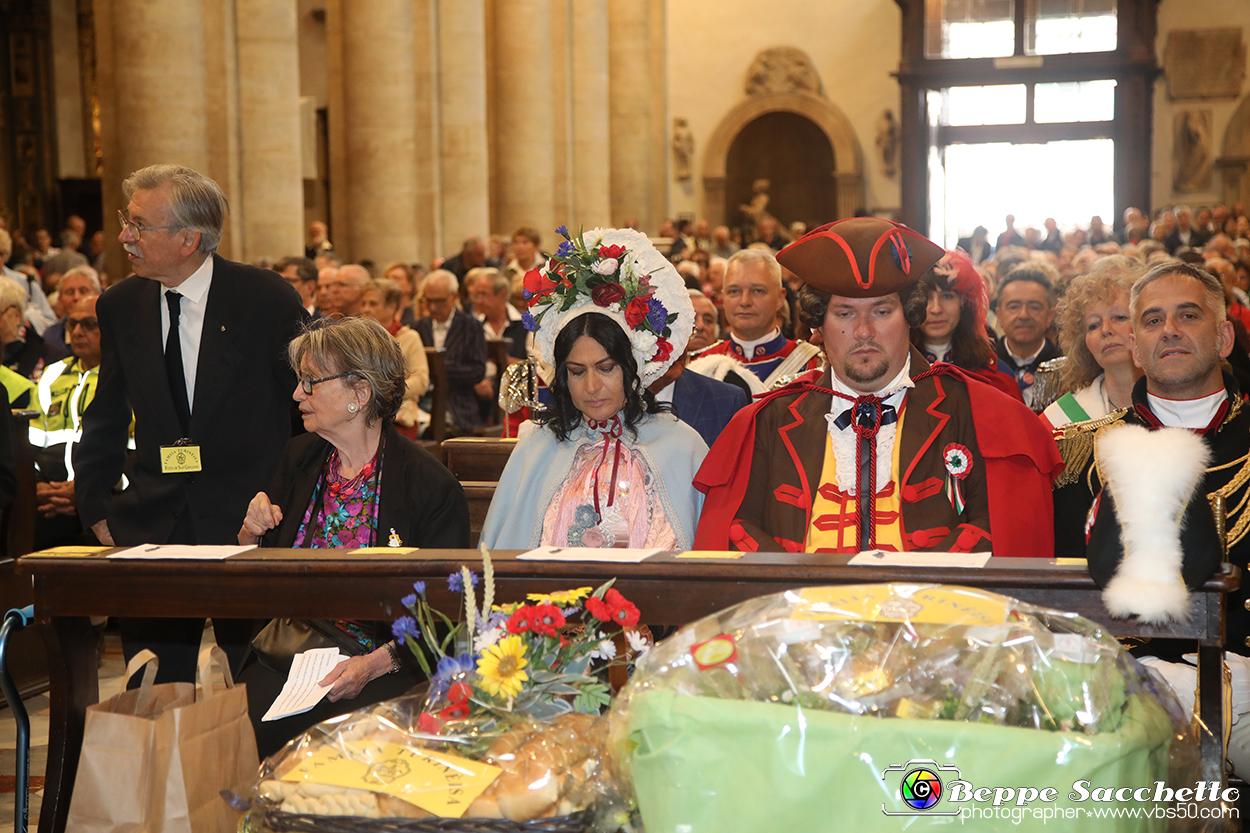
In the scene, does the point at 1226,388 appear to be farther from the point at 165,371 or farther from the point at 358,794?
the point at 165,371

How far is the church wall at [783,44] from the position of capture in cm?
2652

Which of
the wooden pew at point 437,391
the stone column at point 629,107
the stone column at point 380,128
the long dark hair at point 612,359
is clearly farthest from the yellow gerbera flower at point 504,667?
the stone column at point 629,107

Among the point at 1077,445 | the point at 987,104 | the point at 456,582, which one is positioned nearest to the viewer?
the point at 456,582

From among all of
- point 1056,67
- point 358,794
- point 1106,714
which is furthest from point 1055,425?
point 1056,67

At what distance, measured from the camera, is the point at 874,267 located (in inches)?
126

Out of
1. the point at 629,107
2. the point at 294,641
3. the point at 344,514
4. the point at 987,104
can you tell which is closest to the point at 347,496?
the point at 344,514

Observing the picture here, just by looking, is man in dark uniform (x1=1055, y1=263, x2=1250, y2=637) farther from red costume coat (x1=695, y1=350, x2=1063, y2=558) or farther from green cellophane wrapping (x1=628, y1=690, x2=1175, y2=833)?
green cellophane wrapping (x1=628, y1=690, x2=1175, y2=833)

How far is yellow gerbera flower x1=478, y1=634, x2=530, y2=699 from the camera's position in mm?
1784

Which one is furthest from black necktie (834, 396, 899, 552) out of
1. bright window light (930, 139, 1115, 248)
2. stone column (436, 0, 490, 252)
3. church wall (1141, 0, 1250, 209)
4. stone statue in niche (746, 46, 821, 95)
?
stone statue in niche (746, 46, 821, 95)

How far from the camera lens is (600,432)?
12.5ft

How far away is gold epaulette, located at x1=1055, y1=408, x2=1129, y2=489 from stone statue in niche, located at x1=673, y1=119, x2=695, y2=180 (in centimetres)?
2413

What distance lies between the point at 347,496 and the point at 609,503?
72 cm

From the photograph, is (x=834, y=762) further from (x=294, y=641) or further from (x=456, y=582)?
(x=294, y=641)

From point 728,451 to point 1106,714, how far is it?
177 cm
